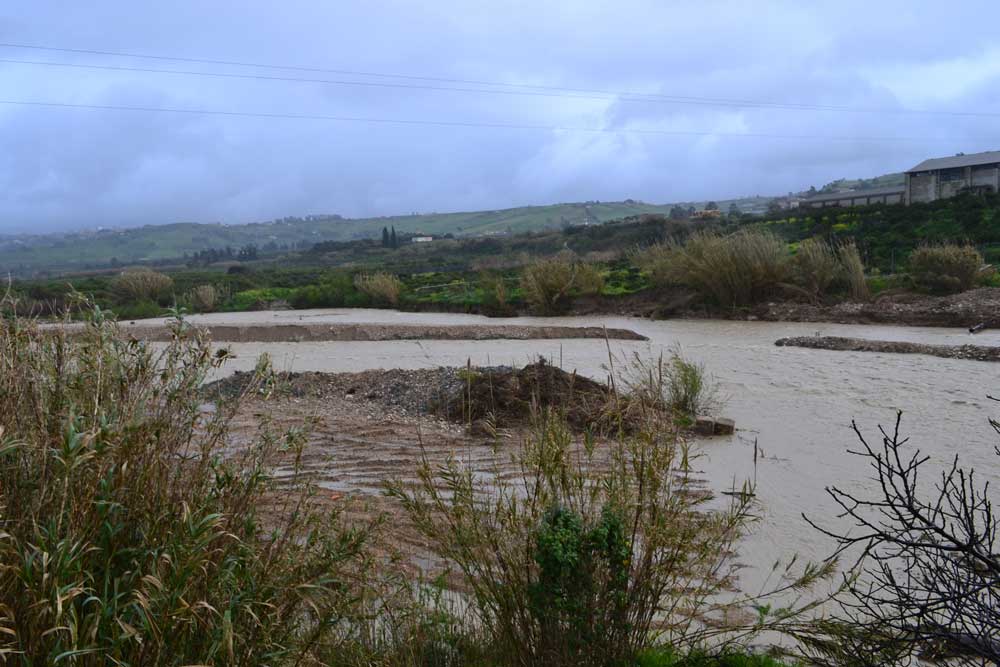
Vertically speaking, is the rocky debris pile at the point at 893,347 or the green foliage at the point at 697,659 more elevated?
the green foliage at the point at 697,659

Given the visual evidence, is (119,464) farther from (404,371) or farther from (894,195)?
(894,195)

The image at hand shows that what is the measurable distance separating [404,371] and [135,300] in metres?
24.7

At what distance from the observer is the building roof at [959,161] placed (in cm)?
4847

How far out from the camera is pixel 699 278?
2492 centimetres

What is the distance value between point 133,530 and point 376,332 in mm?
19558

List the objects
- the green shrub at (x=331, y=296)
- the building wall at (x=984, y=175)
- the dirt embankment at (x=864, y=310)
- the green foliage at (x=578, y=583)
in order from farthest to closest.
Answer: the building wall at (x=984, y=175) < the green shrub at (x=331, y=296) < the dirt embankment at (x=864, y=310) < the green foliage at (x=578, y=583)

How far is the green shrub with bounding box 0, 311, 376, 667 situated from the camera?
2465 millimetres

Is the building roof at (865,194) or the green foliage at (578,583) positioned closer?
the green foliage at (578,583)

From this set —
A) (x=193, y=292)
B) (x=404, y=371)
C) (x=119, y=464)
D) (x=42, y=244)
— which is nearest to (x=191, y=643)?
(x=119, y=464)

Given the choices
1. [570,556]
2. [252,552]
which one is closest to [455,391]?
[570,556]

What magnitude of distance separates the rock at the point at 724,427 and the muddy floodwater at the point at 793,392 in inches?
4.3

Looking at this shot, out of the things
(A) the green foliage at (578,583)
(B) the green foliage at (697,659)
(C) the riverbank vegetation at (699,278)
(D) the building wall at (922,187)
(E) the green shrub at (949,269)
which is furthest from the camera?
(D) the building wall at (922,187)

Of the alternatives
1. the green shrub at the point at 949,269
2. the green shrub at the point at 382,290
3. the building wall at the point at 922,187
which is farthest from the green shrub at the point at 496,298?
the building wall at the point at 922,187

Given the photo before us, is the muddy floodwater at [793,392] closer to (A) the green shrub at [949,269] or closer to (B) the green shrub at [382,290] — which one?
(A) the green shrub at [949,269]
